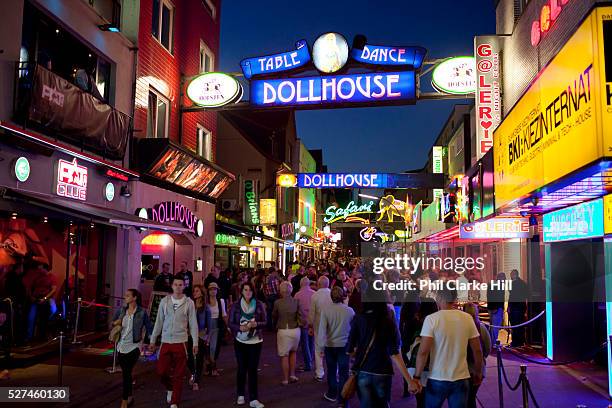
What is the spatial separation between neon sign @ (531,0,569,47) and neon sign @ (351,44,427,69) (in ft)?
18.1

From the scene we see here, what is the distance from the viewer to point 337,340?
8.57 m

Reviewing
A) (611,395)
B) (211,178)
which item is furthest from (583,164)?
(211,178)

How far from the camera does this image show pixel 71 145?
12961 millimetres

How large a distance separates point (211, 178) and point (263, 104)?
4903 mm

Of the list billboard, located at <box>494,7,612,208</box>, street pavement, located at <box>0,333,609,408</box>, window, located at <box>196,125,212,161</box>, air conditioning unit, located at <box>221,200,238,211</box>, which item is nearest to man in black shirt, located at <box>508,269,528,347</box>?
street pavement, located at <box>0,333,609,408</box>

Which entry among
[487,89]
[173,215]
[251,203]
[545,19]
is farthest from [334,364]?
[251,203]

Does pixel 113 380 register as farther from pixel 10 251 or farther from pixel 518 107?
pixel 518 107

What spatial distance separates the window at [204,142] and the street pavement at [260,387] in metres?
12.0

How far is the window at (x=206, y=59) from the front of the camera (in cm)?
2261

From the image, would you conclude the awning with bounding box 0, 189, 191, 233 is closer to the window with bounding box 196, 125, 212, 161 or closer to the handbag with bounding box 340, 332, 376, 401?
the handbag with bounding box 340, 332, 376, 401

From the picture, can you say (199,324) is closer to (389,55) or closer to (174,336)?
(174,336)

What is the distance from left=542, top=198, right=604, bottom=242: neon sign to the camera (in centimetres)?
934

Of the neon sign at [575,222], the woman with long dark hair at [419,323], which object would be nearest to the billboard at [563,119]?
the neon sign at [575,222]

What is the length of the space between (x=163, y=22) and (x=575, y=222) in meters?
14.8
